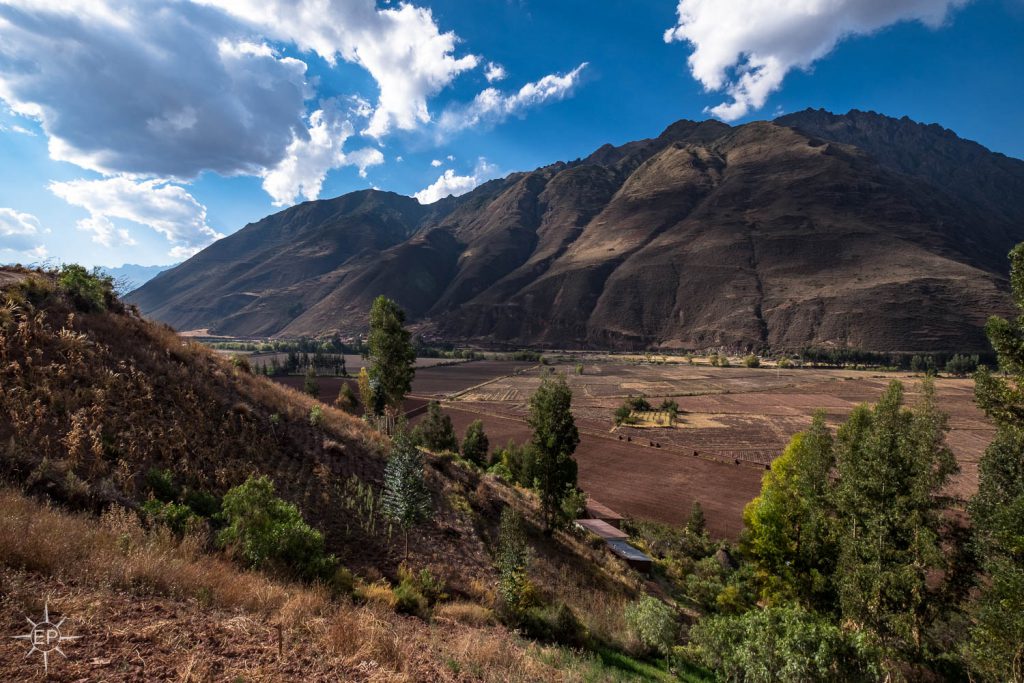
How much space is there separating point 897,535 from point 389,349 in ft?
103

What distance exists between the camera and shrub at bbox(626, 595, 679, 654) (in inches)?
594

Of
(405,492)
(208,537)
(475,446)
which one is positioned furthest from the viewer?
(475,446)

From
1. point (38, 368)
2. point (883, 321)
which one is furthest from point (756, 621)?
point (883, 321)

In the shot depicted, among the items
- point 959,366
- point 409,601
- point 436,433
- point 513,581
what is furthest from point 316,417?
point 959,366

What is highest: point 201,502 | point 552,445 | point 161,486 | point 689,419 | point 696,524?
point 161,486

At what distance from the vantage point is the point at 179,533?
10312mm

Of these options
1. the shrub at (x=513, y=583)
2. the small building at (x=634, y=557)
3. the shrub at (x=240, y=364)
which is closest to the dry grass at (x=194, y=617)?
the shrub at (x=513, y=583)

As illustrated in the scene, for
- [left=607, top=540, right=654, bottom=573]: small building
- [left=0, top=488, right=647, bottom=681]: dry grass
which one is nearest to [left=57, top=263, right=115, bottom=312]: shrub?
[left=0, top=488, right=647, bottom=681]: dry grass

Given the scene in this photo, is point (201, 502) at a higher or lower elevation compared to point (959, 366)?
lower

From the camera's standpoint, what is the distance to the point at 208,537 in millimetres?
10531

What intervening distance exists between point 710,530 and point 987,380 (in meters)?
34.4

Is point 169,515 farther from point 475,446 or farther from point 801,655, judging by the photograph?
point 475,446

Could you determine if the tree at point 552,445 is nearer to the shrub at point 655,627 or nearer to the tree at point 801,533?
the shrub at point 655,627

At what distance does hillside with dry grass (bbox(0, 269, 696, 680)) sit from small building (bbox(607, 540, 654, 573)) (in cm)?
450
